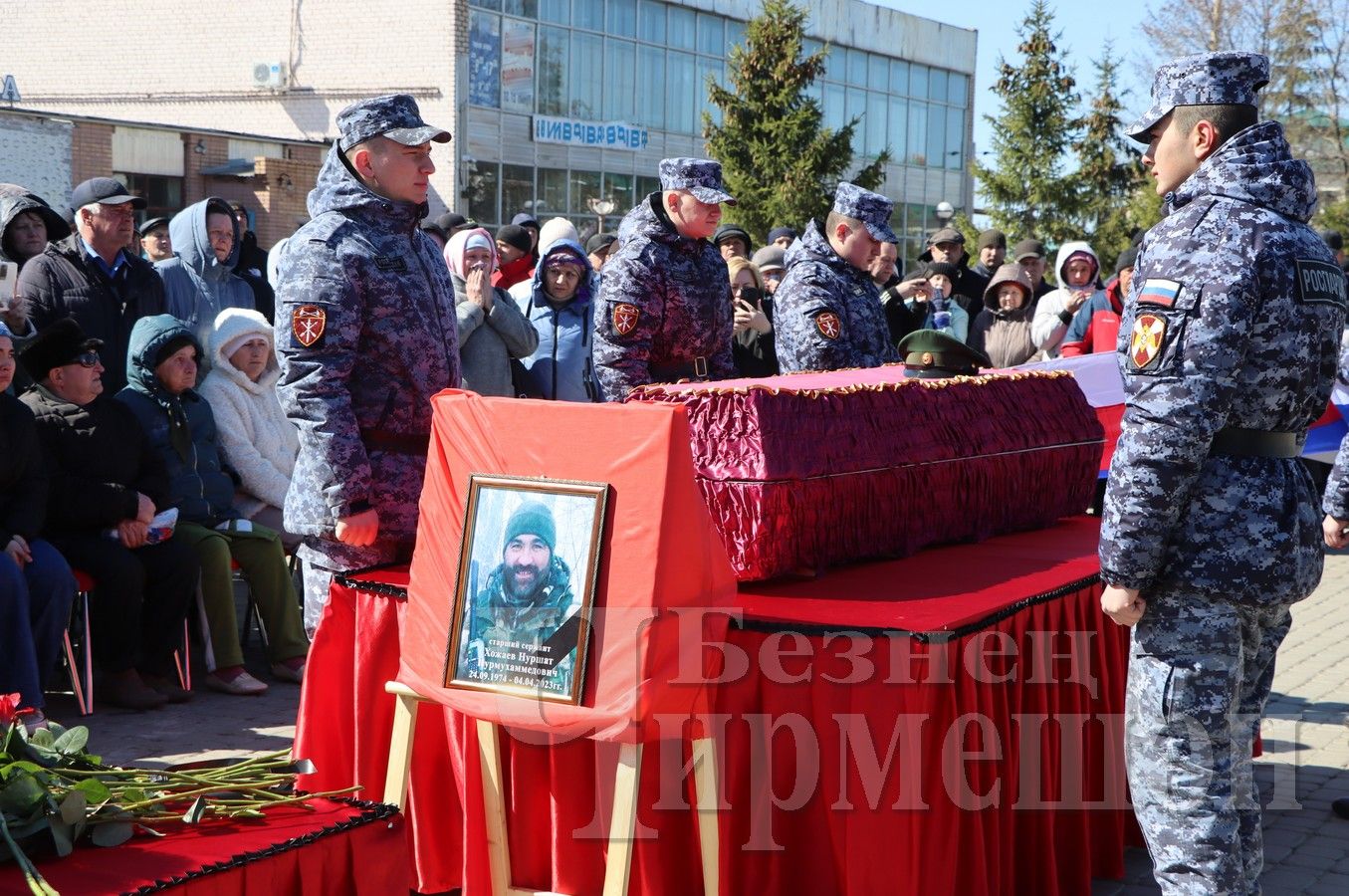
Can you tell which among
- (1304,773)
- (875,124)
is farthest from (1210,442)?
(875,124)

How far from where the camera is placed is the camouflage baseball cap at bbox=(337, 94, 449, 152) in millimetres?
3947

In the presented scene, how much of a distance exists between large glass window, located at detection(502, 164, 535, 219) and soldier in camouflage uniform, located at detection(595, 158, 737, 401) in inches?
898

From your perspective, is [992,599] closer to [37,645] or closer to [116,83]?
[37,645]

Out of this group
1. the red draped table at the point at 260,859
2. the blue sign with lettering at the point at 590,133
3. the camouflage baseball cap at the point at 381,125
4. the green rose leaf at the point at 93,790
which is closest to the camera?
the red draped table at the point at 260,859

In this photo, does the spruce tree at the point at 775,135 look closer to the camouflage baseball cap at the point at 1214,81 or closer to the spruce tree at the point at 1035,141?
the spruce tree at the point at 1035,141

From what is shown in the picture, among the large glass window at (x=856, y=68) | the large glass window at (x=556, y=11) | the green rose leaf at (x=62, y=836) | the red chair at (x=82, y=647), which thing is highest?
the large glass window at (x=856, y=68)

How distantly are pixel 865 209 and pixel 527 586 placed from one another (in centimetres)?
326

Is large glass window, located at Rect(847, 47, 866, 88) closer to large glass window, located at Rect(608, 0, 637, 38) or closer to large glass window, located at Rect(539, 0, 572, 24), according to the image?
large glass window, located at Rect(608, 0, 637, 38)

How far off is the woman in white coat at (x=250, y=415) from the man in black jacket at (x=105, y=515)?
0.73 meters

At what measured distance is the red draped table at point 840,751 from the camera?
3.26 m

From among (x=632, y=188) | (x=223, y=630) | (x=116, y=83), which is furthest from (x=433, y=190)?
(x=223, y=630)

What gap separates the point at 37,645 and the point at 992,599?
366 centimetres

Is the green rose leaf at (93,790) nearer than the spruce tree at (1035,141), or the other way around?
the green rose leaf at (93,790)

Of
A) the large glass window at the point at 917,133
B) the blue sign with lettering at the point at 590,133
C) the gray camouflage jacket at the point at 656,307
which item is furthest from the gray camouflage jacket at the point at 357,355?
the large glass window at the point at 917,133
